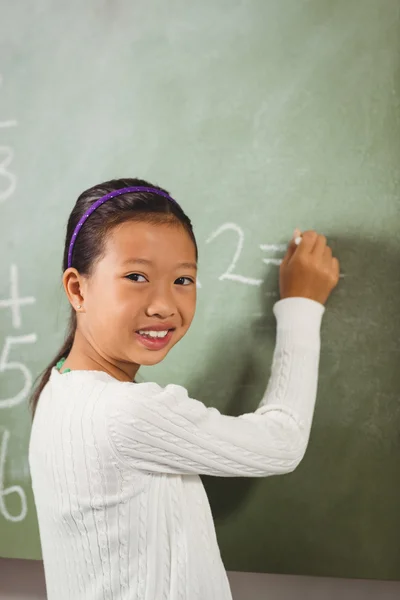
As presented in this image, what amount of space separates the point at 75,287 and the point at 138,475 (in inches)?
9.6

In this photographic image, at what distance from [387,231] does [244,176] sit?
9.2 inches

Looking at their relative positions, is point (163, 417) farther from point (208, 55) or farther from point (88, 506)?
point (208, 55)

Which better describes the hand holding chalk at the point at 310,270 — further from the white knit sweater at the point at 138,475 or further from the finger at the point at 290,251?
the white knit sweater at the point at 138,475

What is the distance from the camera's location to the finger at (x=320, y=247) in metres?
0.84

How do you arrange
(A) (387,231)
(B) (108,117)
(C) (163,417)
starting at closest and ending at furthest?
(C) (163,417)
(A) (387,231)
(B) (108,117)

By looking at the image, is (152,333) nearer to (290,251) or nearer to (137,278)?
(137,278)

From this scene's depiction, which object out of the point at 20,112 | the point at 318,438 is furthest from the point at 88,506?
Result: the point at 20,112

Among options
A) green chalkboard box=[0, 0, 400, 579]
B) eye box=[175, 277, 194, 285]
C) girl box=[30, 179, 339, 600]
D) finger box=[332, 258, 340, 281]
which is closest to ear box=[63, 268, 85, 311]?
girl box=[30, 179, 339, 600]

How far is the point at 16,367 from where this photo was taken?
1.00 metres

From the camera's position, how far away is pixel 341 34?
858 millimetres

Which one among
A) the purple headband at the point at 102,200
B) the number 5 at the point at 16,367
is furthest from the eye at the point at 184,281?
the number 5 at the point at 16,367

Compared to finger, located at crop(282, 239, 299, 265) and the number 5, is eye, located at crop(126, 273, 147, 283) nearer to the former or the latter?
finger, located at crop(282, 239, 299, 265)

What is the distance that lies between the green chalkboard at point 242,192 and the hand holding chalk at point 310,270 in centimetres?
3

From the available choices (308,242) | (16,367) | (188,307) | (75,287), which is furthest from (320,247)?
(16,367)
